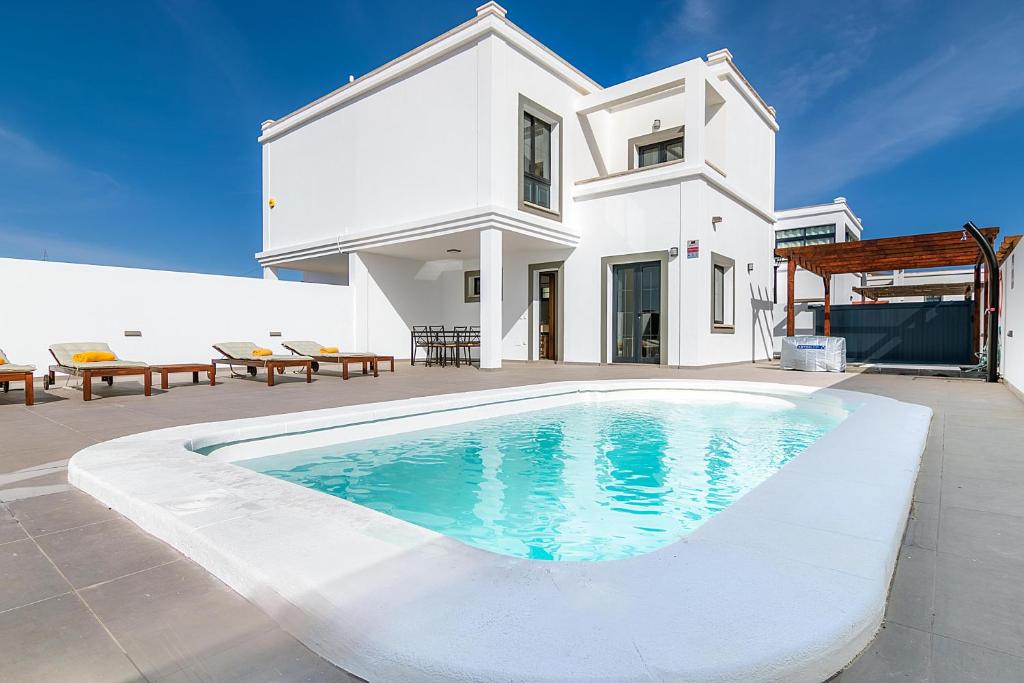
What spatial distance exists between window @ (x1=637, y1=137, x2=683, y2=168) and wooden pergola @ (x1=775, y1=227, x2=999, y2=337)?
3674 millimetres

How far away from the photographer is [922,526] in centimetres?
224

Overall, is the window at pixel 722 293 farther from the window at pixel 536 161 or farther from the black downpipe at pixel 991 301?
the black downpipe at pixel 991 301

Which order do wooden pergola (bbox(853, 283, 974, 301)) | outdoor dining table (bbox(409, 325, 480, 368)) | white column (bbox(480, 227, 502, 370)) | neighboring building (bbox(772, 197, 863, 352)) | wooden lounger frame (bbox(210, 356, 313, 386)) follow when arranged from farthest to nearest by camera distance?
neighboring building (bbox(772, 197, 863, 352)) → wooden pergola (bbox(853, 283, 974, 301)) → outdoor dining table (bbox(409, 325, 480, 368)) → white column (bbox(480, 227, 502, 370)) → wooden lounger frame (bbox(210, 356, 313, 386))

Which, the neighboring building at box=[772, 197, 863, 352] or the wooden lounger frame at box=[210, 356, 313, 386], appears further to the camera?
the neighboring building at box=[772, 197, 863, 352]

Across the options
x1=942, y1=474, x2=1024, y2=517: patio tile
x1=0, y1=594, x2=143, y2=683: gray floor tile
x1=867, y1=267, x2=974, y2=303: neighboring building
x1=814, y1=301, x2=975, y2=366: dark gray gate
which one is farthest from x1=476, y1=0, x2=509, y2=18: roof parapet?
x1=867, y1=267, x2=974, y2=303: neighboring building

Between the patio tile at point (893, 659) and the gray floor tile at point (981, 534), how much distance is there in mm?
832

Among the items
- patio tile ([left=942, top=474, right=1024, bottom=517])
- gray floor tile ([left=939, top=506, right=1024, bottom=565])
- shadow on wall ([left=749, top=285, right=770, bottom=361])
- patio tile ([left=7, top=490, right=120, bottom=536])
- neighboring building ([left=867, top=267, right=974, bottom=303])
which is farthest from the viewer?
neighboring building ([left=867, top=267, right=974, bottom=303])

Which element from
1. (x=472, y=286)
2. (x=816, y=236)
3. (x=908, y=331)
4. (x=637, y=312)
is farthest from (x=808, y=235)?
(x=472, y=286)

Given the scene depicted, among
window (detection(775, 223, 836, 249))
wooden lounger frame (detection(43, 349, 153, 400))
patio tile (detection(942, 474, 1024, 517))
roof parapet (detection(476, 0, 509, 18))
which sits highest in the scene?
roof parapet (detection(476, 0, 509, 18))

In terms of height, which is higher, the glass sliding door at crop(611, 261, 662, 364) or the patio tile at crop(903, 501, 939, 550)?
the glass sliding door at crop(611, 261, 662, 364)

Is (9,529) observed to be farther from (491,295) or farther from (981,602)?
(491,295)

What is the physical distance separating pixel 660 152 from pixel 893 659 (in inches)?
547

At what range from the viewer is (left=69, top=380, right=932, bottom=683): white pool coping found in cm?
118

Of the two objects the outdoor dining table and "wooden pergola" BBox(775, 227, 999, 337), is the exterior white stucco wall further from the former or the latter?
the outdoor dining table
